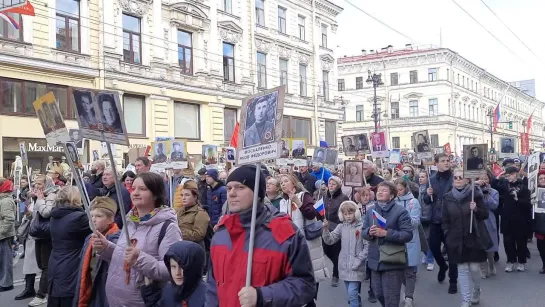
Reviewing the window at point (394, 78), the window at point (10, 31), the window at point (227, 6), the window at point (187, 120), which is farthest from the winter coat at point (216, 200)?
the window at point (394, 78)

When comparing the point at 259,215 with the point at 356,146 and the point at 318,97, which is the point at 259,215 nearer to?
the point at 356,146

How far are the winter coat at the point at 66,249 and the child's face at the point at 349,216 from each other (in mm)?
3228

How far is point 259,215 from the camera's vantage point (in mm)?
3285

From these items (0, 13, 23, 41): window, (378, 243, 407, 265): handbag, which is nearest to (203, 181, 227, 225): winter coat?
(378, 243, 407, 265): handbag

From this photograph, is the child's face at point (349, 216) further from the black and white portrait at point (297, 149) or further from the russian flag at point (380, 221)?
the black and white portrait at point (297, 149)

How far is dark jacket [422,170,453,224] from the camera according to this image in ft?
30.2

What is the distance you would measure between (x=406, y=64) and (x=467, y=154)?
5936 cm

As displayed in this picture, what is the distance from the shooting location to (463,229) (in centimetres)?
742

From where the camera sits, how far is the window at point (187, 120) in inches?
1115

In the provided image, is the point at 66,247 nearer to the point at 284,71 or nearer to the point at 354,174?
the point at 354,174

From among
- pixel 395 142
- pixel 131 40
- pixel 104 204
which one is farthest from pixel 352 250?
pixel 395 142

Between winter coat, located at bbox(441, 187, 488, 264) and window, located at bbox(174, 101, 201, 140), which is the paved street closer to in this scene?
winter coat, located at bbox(441, 187, 488, 264)

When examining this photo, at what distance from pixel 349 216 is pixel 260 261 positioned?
420cm

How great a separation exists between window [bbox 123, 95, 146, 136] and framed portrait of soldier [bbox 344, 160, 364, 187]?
18408 mm
